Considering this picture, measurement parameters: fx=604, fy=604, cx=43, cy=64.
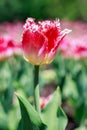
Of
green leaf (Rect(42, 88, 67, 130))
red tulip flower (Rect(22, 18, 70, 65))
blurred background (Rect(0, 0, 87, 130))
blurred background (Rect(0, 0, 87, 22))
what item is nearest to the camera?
red tulip flower (Rect(22, 18, 70, 65))

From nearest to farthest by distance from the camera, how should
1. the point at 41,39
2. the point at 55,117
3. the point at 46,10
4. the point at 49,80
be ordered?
1. the point at 41,39
2. the point at 55,117
3. the point at 49,80
4. the point at 46,10

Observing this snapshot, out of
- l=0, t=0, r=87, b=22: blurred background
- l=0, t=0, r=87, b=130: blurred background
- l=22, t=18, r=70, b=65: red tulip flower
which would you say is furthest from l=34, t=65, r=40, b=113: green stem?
l=0, t=0, r=87, b=22: blurred background

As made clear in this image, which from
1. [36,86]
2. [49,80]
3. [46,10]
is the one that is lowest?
[49,80]

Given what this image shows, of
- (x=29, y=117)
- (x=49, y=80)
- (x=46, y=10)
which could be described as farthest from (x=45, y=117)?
(x=46, y=10)

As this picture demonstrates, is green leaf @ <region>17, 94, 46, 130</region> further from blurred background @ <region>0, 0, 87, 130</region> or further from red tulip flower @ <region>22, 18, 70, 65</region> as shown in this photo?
blurred background @ <region>0, 0, 87, 130</region>

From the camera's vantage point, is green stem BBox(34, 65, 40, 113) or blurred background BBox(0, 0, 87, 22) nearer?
green stem BBox(34, 65, 40, 113)

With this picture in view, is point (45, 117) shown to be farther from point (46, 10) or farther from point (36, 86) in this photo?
point (46, 10)

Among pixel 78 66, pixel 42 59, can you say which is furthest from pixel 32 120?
pixel 78 66
